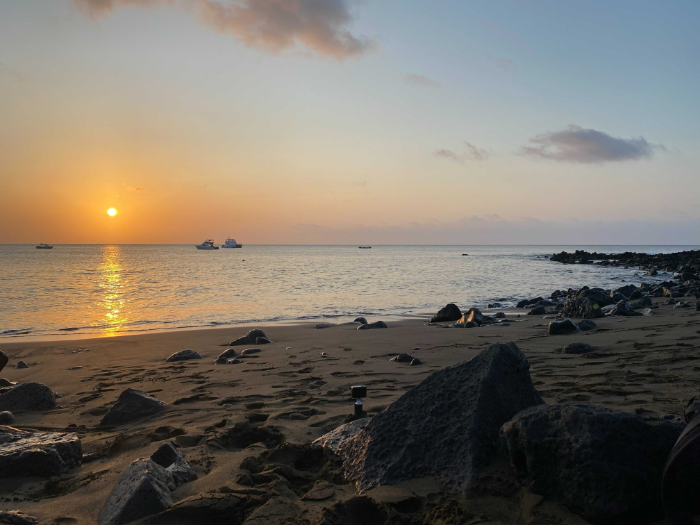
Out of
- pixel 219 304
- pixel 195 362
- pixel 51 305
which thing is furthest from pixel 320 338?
pixel 51 305

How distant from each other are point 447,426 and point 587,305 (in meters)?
10.3

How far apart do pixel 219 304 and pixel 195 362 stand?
34.4ft

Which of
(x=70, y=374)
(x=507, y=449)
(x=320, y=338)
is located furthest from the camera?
(x=320, y=338)

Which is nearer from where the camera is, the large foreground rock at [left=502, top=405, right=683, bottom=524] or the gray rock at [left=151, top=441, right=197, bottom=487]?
the large foreground rock at [left=502, top=405, right=683, bottom=524]

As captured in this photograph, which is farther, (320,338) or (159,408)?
(320,338)

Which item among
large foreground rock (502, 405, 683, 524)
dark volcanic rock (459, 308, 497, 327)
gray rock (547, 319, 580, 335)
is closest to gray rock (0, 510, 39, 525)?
large foreground rock (502, 405, 683, 524)

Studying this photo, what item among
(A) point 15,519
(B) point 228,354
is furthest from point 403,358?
(A) point 15,519

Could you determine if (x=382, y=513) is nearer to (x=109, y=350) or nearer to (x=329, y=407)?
(x=329, y=407)

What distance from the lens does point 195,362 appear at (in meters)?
7.68

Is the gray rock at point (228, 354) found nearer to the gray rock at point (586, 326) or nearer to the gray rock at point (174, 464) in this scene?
the gray rock at point (174, 464)

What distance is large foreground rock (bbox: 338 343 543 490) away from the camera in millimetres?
2834

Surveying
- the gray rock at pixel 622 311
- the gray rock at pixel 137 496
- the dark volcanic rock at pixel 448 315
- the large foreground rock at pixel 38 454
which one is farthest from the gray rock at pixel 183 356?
the gray rock at pixel 622 311

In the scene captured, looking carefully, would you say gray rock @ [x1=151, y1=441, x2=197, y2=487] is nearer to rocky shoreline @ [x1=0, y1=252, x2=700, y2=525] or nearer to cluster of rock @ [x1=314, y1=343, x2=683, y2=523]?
rocky shoreline @ [x1=0, y1=252, x2=700, y2=525]

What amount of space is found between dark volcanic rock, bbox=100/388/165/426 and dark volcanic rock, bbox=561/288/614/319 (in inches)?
401
